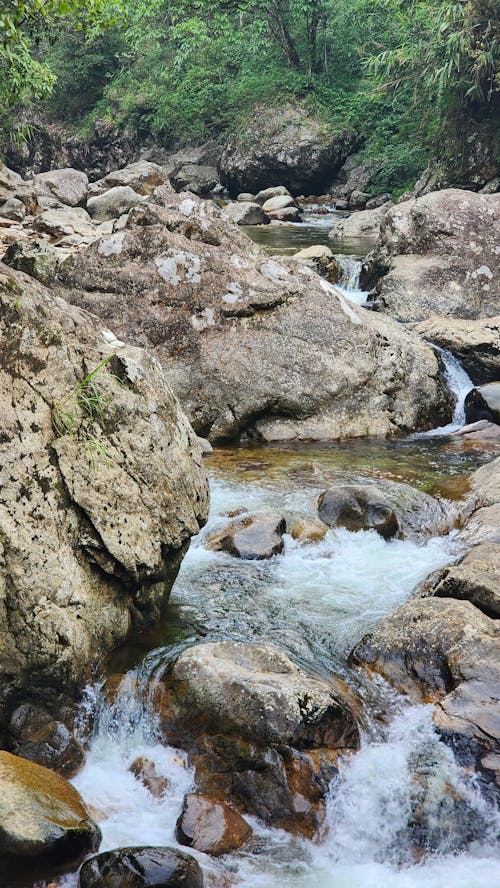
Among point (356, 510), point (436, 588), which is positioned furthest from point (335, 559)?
point (436, 588)

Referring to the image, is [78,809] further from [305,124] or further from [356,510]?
[305,124]

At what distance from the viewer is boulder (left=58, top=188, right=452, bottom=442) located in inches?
356

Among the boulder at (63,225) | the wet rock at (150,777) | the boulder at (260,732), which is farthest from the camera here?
the boulder at (63,225)

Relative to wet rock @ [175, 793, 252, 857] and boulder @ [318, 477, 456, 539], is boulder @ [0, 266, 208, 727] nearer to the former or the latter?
wet rock @ [175, 793, 252, 857]

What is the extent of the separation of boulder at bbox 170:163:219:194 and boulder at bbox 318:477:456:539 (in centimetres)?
2677

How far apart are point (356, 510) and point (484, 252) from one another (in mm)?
7253

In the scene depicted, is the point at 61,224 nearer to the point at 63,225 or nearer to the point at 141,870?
A: the point at 63,225

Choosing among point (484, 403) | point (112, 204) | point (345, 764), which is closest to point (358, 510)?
point (345, 764)

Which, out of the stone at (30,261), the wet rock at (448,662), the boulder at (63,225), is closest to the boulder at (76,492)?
the wet rock at (448,662)

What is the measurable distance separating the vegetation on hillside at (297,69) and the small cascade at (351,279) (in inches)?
341

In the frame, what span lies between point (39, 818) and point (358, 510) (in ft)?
12.9

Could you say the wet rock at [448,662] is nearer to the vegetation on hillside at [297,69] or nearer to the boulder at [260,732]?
the boulder at [260,732]

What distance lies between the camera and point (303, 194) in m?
30.4

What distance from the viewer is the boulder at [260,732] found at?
13.0 ft
